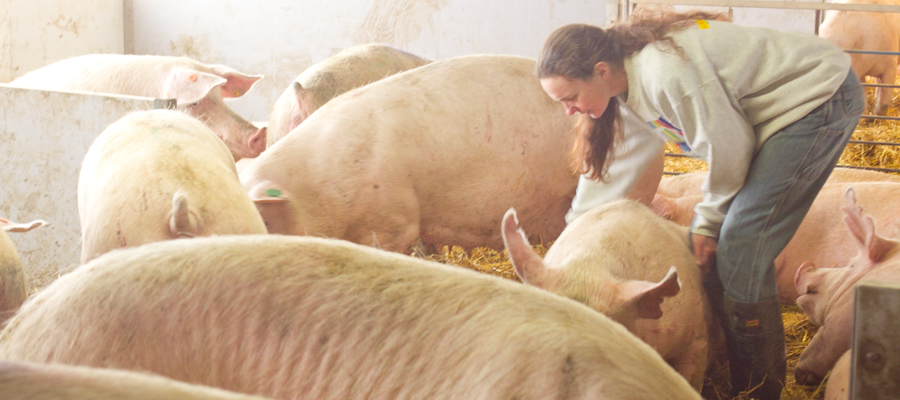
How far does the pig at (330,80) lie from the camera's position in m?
4.61

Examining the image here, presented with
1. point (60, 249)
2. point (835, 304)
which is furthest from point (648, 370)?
point (60, 249)

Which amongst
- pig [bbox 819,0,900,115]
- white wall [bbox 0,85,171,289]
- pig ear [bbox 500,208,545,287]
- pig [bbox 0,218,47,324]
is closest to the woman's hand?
pig ear [bbox 500,208,545,287]

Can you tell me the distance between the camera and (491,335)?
127 centimetres

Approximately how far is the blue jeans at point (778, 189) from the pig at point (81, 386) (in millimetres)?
2194

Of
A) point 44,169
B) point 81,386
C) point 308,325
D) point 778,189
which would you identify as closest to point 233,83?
point 44,169

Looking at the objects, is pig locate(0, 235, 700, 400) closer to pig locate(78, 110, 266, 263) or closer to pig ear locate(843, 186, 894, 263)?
pig locate(78, 110, 266, 263)

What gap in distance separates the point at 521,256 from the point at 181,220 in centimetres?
101

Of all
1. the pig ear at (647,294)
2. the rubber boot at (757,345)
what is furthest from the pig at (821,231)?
the pig ear at (647,294)

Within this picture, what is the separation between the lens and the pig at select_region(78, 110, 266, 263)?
2.38 meters

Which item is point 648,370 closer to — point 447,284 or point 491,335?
point 491,335

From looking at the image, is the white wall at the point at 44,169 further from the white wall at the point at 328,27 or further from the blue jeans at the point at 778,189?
the white wall at the point at 328,27

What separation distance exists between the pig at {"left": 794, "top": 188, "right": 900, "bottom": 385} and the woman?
1.08 ft

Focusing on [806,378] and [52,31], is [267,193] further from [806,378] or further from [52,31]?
[52,31]

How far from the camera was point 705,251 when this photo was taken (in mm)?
2883
